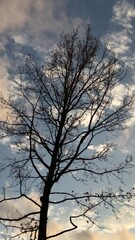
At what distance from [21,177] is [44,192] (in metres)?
1.17

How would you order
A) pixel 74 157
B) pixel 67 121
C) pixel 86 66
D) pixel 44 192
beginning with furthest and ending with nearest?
pixel 86 66 → pixel 67 121 → pixel 74 157 → pixel 44 192

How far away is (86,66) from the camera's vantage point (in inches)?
639

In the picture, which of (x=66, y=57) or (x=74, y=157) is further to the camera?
(x=66, y=57)

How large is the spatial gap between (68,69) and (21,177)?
14.7 feet

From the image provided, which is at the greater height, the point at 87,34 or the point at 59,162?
the point at 87,34

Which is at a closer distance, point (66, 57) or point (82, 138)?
point (82, 138)

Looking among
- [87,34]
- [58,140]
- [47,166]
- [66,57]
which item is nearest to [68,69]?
[66,57]

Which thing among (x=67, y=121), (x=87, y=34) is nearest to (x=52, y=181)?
(x=67, y=121)

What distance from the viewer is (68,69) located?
1596 cm

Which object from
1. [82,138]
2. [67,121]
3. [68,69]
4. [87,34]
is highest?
[87,34]

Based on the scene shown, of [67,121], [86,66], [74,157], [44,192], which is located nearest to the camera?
[44,192]

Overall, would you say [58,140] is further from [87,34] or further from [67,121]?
[87,34]

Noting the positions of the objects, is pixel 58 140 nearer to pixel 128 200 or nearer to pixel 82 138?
pixel 82 138

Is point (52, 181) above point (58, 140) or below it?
below
